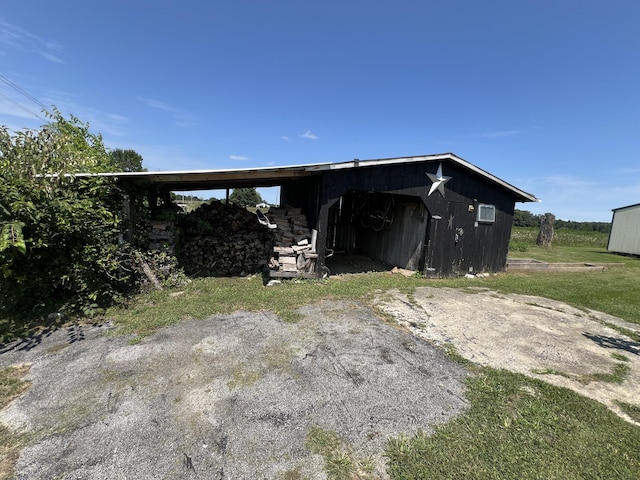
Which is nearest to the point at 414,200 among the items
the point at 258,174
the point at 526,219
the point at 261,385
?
the point at 258,174

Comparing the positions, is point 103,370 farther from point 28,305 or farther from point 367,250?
point 367,250

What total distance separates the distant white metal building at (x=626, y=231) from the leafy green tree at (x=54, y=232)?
24931 millimetres

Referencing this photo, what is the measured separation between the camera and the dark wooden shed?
7172 millimetres

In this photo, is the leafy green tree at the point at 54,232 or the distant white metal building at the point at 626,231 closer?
the leafy green tree at the point at 54,232

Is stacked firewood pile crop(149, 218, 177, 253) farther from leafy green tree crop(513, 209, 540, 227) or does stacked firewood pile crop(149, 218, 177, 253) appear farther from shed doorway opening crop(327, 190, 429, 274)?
leafy green tree crop(513, 209, 540, 227)

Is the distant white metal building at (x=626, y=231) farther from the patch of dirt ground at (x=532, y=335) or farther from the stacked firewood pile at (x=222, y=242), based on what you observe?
the stacked firewood pile at (x=222, y=242)

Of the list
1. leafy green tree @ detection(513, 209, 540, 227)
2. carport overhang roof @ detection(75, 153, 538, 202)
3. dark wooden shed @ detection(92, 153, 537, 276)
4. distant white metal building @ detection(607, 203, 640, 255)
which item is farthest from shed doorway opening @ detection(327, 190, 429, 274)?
leafy green tree @ detection(513, 209, 540, 227)

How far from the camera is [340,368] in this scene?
3.44 metres

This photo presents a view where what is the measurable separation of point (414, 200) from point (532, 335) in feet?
18.3

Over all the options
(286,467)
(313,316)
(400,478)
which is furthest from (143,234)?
(400,478)

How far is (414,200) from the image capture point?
30.8ft

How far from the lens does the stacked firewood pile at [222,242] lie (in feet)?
26.9

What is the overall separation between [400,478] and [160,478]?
1696mm

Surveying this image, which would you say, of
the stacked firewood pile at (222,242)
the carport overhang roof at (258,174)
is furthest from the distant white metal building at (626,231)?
the stacked firewood pile at (222,242)
